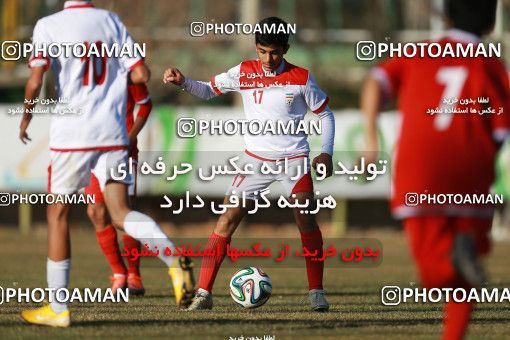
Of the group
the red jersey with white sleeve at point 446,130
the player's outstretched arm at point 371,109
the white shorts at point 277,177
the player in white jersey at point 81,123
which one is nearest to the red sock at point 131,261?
the white shorts at point 277,177

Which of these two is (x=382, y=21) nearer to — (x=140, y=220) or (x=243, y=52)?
(x=243, y=52)

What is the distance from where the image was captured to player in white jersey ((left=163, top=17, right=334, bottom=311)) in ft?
33.7

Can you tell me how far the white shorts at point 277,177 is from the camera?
10320 mm

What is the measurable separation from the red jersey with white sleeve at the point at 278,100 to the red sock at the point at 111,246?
6.74 feet

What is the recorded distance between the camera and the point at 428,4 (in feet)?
109

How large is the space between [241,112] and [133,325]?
16241 millimetres

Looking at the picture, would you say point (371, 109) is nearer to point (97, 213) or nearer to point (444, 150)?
point (444, 150)

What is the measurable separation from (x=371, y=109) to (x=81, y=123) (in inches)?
96.5

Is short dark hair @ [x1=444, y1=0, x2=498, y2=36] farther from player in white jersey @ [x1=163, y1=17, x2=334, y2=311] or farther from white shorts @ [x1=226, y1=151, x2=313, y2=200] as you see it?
white shorts @ [x1=226, y1=151, x2=313, y2=200]

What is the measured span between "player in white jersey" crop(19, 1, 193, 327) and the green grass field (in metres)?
0.54

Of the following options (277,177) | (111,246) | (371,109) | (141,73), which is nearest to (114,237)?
(111,246)

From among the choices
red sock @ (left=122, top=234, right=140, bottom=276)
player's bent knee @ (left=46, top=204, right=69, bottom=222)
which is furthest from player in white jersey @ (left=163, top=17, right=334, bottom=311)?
player's bent knee @ (left=46, top=204, right=69, bottom=222)

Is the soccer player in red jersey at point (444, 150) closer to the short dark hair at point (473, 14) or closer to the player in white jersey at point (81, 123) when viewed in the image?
the short dark hair at point (473, 14)

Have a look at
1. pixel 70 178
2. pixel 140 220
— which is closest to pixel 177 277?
pixel 140 220
